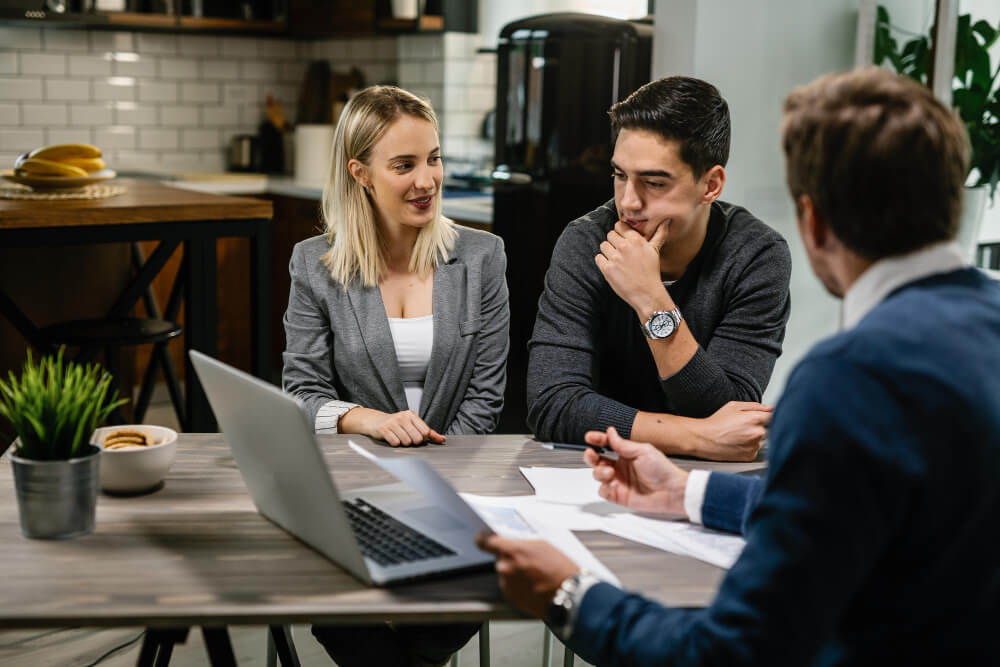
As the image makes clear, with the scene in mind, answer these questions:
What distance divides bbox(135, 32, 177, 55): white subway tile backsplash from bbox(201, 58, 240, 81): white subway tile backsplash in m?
0.18

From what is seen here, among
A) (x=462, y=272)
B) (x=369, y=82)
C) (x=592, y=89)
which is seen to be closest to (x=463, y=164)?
(x=369, y=82)

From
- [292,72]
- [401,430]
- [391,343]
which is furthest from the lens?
[292,72]

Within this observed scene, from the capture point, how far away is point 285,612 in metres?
1.07

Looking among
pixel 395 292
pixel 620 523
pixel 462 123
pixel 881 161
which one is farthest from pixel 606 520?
pixel 462 123

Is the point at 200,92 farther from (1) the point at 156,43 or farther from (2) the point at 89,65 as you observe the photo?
(2) the point at 89,65

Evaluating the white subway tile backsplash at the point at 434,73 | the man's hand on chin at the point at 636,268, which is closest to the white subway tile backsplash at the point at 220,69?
the white subway tile backsplash at the point at 434,73

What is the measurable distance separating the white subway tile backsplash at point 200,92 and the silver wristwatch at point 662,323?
4379mm

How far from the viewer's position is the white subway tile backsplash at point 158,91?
5.36m

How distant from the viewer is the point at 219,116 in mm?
5613

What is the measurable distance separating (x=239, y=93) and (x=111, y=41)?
0.71 m

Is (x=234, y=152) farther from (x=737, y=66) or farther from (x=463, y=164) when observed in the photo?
(x=737, y=66)

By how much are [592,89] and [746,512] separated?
7.29 feet

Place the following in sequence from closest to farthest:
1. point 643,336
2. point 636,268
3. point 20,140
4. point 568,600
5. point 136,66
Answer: point 568,600 → point 636,268 → point 643,336 → point 20,140 → point 136,66

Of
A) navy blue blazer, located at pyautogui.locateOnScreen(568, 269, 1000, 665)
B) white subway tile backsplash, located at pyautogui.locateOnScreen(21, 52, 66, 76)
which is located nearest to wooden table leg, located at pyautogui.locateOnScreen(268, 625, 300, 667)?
navy blue blazer, located at pyautogui.locateOnScreen(568, 269, 1000, 665)
